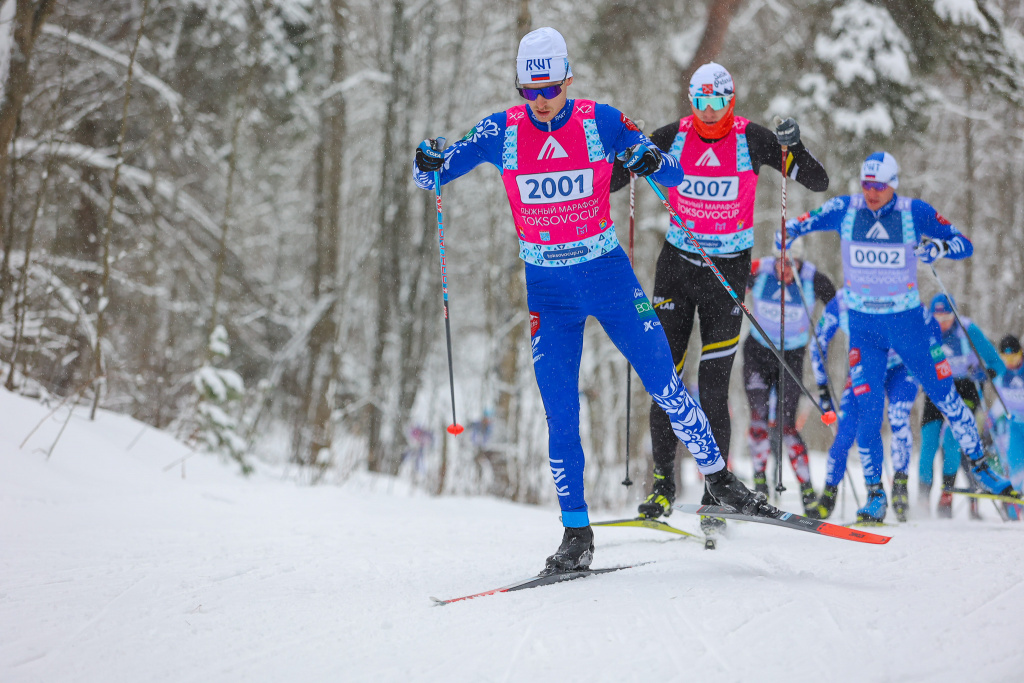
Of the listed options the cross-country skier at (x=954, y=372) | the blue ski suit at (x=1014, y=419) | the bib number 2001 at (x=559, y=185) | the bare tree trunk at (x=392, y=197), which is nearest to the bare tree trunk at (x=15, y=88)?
the bib number 2001 at (x=559, y=185)

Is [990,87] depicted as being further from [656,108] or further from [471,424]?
[471,424]

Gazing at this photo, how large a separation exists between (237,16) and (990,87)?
922 cm

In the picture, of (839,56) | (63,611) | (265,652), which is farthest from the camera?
(839,56)

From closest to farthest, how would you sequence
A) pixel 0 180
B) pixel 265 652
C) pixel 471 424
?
pixel 265 652, pixel 0 180, pixel 471 424

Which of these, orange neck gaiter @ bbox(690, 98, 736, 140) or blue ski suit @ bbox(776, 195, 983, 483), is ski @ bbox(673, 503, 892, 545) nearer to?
orange neck gaiter @ bbox(690, 98, 736, 140)

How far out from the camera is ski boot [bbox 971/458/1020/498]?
5133 millimetres

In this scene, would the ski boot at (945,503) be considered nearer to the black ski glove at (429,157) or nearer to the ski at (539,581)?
the ski at (539,581)

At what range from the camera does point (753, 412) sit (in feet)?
20.3

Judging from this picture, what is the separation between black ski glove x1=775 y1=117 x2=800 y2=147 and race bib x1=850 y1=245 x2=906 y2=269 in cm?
140

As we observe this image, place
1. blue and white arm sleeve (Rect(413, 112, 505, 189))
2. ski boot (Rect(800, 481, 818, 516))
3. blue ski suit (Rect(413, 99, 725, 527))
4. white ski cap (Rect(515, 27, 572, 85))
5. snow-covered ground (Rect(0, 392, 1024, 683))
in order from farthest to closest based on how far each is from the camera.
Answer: ski boot (Rect(800, 481, 818, 516)) → blue and white arm sleeve (Rect(413, 112, 505, 189)) → blue ski suit (Rect(413, 99, 725, 527)) → white ski cap (Rect(515, 27, 572, 85)) → snow-covered ground (Rect(0, 392, 1024, 683))

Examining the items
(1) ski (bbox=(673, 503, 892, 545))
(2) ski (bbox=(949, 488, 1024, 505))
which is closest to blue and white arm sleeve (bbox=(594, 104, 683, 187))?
(1) ski (bbox=(673, 503, 892, 545))

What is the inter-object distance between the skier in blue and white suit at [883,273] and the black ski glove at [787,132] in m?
1.24

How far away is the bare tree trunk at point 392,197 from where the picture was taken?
1060 cm

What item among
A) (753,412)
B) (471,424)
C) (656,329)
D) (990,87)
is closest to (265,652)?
(656,329)
